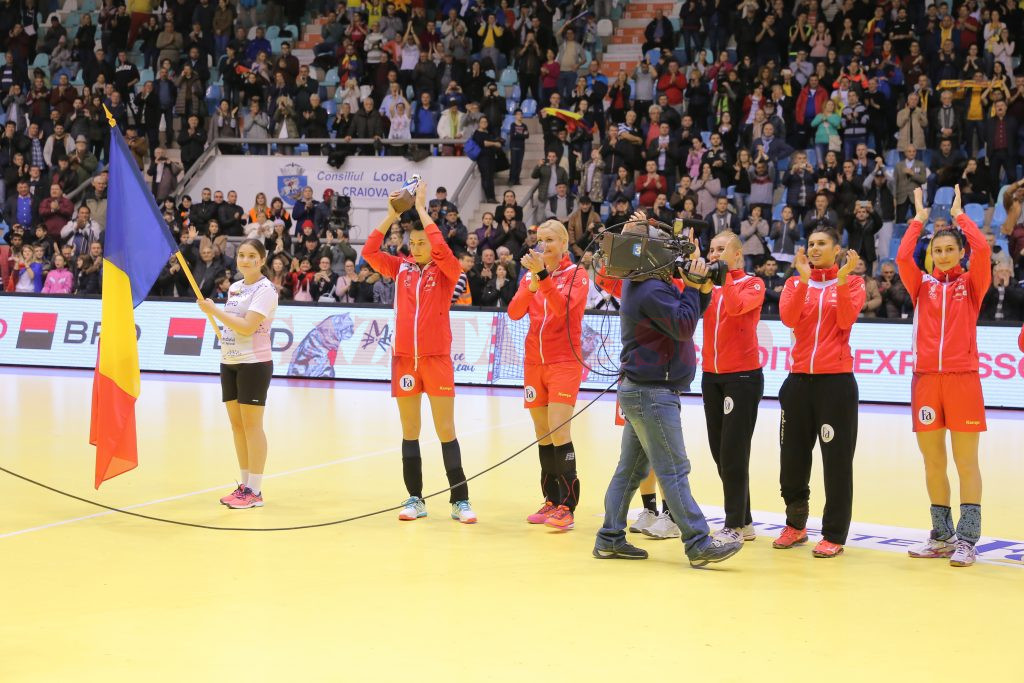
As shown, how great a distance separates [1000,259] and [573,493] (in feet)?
36.0

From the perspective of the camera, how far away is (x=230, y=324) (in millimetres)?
8508

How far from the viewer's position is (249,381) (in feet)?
28.3

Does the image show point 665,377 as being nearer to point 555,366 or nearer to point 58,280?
point 555,366

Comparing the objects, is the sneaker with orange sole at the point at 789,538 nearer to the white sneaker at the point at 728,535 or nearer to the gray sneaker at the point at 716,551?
the white sneaker at the point at 728,535

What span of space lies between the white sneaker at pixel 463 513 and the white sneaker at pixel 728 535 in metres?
1.69

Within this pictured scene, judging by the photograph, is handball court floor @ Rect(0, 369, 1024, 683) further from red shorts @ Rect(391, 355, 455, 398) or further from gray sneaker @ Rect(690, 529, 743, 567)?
red shorts @ Rect(391, 355, 455, 398)

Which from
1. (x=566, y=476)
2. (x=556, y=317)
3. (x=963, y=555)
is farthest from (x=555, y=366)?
(x=963, y=555)

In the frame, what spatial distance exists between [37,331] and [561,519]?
539 inches

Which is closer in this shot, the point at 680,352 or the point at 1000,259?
the point at 680,352

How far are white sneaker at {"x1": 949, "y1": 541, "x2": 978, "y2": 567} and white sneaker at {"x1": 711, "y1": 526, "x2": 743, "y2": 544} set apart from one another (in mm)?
1259

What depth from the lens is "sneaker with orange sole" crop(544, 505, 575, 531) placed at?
319 inches

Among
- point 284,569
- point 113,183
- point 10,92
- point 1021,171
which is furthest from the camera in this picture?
point 10,92

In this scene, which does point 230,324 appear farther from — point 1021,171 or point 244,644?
point 1021,171

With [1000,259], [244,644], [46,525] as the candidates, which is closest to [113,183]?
[46,525]
